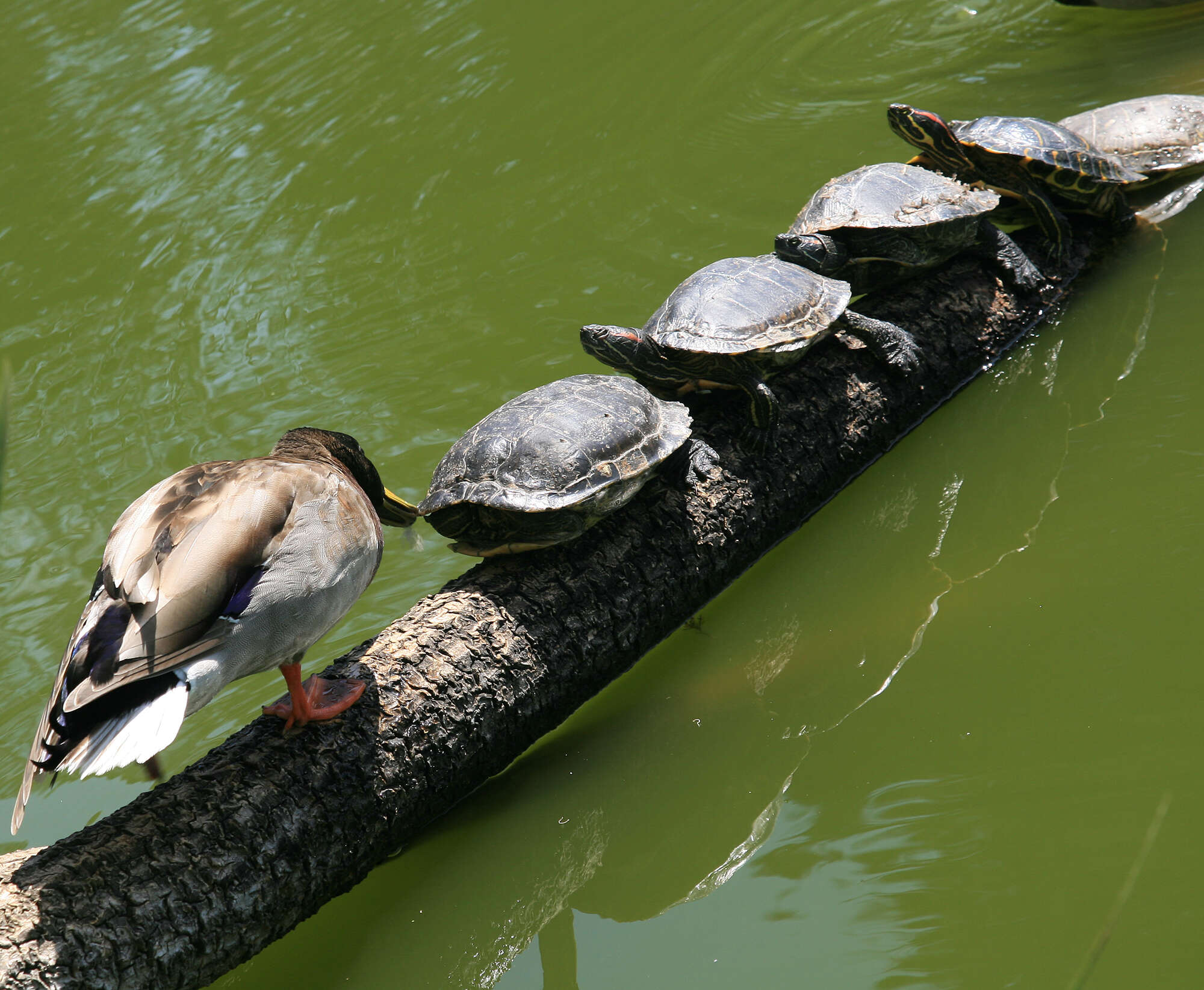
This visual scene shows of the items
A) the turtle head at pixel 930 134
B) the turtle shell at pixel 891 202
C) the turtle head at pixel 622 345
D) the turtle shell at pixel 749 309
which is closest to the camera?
the turtle shell at pixel 749 309

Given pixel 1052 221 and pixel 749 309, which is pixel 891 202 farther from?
pixel 749 309

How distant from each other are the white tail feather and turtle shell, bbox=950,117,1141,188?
14.3 feet

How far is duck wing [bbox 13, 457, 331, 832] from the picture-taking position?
2303mm

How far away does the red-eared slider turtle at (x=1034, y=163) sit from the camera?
15.5 feet

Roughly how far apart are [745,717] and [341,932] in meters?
1.38

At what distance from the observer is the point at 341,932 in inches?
112

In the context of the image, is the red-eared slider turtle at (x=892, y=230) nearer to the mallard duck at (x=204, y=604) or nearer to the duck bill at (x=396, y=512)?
the duck bill at (x=396, y=512)

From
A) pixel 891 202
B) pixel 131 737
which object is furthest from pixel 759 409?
pixel 131 737

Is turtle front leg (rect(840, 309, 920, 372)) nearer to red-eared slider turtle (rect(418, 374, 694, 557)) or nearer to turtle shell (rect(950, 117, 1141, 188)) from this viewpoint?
red-eared slider turtle (rect(418, 374, 694, 557))

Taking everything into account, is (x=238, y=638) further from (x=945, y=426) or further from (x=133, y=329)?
(x=133, y=329)

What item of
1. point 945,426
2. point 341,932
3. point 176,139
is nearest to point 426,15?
point 176,139

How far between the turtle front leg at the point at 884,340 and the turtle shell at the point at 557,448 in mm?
972

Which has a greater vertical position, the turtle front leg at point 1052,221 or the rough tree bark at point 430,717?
the turtle front leg at point 1052,221

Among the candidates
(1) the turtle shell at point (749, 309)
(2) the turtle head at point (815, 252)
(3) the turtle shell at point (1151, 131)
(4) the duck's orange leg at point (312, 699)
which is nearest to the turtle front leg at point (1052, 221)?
(3) the turtle shell at point (1151, 131)
